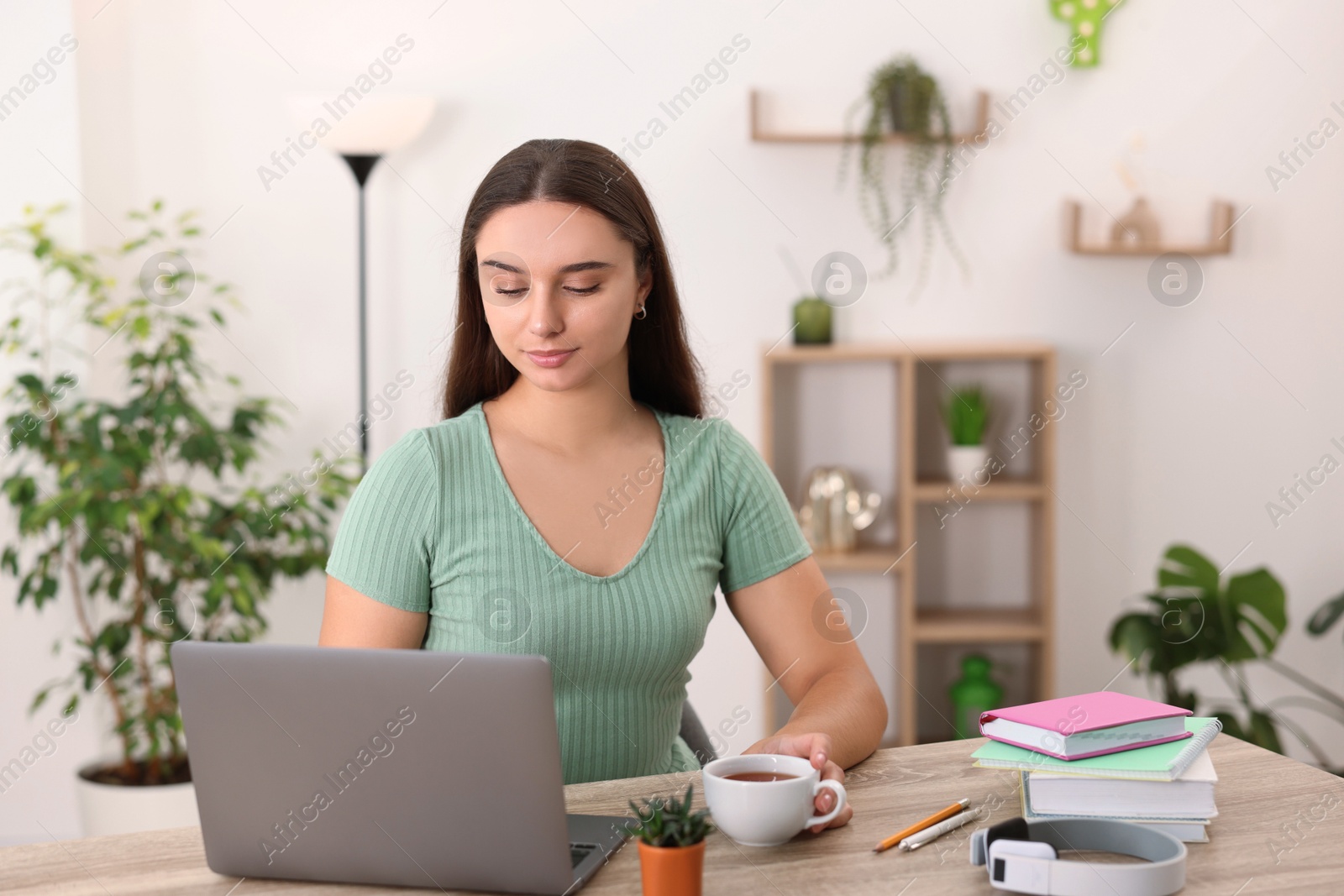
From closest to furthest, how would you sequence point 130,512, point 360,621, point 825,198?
point 360,621 → point 130,512 → point 825,198

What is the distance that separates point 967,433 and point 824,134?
0.86 meters

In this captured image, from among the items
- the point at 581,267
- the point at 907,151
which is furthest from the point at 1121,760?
the point at 907,151

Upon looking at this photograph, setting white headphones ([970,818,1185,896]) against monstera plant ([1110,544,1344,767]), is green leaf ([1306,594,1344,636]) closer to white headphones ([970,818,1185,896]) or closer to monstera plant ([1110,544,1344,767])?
monstera plant ([1110,544,1344,767])

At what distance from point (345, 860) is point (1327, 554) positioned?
3.06 metres

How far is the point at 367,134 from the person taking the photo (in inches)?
112

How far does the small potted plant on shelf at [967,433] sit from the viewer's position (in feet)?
10.2

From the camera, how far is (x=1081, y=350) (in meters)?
3.22

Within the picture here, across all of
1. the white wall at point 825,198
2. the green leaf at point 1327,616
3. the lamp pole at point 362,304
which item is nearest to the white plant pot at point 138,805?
the white wall at point 825,198

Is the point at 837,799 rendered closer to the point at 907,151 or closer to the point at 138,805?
the point at 138,805

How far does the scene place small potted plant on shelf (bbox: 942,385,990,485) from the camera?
309 centimetres

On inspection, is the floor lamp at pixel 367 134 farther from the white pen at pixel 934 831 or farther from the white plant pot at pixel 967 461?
the white pen at pixel 934 831

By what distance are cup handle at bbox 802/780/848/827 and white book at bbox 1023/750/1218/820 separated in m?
0.19

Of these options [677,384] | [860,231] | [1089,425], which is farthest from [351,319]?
[1089,425]

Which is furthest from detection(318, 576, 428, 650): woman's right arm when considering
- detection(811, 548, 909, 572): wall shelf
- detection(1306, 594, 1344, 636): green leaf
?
detection(1306, 594, 1344, 636): green leaf
